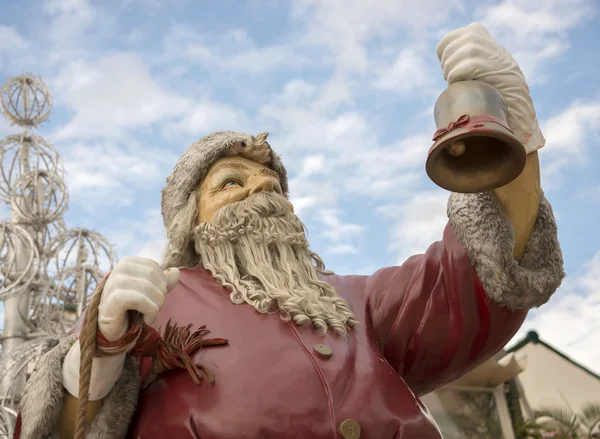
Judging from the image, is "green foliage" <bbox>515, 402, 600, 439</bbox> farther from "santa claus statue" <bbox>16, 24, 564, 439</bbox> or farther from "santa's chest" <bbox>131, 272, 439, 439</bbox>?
"santa's chest" <bbox>131, 272, 439, 439</bbox>

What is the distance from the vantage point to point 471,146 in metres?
1.99

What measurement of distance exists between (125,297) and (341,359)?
Result: 2.20 feet

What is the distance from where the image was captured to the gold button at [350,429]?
194cm

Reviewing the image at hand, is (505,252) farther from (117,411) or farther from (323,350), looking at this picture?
(117,411)

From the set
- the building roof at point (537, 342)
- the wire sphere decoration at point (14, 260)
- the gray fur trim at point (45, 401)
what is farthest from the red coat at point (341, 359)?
the building roof at point (537, 342)

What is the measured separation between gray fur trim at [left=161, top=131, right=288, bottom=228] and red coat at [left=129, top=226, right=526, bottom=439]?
352 millimetres

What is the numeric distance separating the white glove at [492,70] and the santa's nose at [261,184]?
78 cm

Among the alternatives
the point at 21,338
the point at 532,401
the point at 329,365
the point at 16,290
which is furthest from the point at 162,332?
the point at 532,401

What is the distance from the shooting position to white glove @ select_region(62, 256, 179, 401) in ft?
5.99

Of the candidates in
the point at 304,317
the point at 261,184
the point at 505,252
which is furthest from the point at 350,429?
the point at 261,184

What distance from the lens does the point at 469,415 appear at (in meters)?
8.02

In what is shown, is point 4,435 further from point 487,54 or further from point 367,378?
point 487,54

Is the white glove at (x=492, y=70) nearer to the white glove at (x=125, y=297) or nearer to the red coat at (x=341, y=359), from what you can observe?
the red coat at (x=341, y=359)

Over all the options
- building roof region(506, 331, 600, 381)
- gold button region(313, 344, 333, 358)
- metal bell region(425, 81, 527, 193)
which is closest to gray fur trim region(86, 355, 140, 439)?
gold button region(313, 344, 333, 358)
